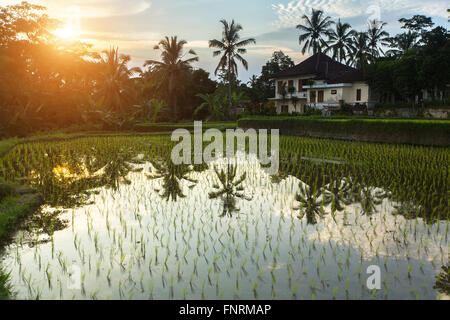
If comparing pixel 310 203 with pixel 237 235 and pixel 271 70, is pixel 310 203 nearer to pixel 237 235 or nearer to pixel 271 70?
pixel 237 235

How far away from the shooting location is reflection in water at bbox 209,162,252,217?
24.2 feet

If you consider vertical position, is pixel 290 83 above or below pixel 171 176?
above

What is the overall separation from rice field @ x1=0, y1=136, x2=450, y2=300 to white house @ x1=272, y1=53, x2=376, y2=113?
26315mm

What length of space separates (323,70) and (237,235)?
3873 centimetres

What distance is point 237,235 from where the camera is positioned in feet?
18.6

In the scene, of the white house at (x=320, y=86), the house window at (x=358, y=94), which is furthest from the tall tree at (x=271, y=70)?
the house window at (x=358, y=94)

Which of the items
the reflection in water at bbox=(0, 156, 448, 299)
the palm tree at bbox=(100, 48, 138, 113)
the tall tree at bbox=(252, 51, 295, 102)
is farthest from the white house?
the reflection in water at bbox=(0, 156, 448, 299)

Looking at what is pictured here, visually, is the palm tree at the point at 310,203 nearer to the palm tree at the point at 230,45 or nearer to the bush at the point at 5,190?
the bush at the point at 5,190

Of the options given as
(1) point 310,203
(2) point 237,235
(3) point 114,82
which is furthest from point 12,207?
(3) point 114,82

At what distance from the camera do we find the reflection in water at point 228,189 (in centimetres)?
737

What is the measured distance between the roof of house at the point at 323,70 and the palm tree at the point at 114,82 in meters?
16.6

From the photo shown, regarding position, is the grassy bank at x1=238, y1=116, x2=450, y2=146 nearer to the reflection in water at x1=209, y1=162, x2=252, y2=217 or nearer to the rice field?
the rice field

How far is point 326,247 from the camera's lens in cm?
511

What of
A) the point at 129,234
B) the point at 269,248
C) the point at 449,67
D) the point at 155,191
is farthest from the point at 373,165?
the point at 449,67
